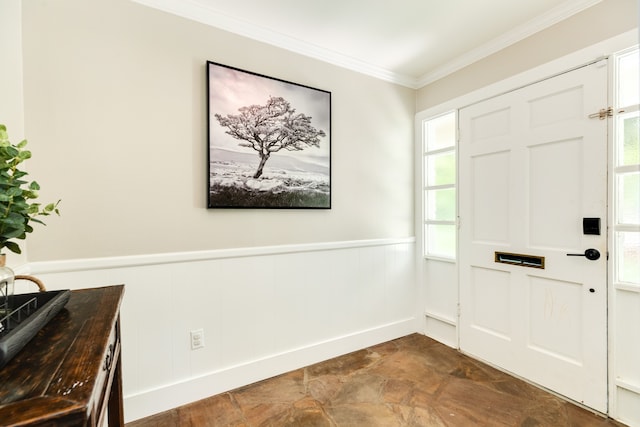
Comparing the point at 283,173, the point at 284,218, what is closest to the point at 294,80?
the point at 283,173

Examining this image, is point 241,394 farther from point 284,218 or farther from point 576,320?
point 576,320

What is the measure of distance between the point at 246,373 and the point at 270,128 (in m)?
1.77

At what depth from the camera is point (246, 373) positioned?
2.06 metres

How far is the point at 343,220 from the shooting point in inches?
99.0

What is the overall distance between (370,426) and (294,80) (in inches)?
94.3

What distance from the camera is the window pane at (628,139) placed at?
5.46 feet

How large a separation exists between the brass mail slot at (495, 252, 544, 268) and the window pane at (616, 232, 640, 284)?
390mm

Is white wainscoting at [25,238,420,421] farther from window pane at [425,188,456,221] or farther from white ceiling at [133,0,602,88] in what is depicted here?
white ceiling at [133,0,602,88]

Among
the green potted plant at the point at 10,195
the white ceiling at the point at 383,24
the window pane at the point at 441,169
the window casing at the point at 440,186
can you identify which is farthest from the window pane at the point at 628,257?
the green potted plant at the point at 10,195

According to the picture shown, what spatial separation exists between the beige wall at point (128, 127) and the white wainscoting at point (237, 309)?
0.39 ft

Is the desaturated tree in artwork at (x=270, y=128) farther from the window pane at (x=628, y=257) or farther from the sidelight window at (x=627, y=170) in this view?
the window pane at (x=628, y=257)

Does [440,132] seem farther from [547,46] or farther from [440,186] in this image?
[547,46]

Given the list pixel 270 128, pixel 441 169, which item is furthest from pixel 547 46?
pixel 270 128

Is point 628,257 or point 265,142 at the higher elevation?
point 265,142
